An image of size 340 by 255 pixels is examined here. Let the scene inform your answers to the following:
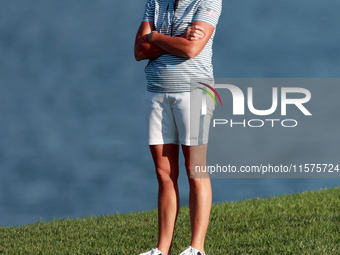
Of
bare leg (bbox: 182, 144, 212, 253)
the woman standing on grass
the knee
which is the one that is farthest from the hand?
the knee

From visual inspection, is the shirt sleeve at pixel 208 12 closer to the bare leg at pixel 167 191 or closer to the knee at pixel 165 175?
the bare leg at pixel 167 191

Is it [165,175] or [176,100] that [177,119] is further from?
[165,175]

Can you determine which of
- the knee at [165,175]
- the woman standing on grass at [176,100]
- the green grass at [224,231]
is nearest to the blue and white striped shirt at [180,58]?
the woman standing on grass at [176,100]

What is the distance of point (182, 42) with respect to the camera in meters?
3.13

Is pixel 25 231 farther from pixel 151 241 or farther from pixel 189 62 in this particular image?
pixel 189 62

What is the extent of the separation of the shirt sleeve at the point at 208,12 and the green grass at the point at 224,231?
190 cm

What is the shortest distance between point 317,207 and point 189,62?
350cm

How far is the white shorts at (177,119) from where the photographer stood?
3.18 m

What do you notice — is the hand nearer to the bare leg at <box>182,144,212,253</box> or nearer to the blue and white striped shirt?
the blue and white striped shirt

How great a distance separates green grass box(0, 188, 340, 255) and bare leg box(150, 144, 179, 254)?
2.05 ft

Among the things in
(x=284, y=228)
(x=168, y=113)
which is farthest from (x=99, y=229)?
(x=168, y=113)

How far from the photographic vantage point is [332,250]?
3656mm

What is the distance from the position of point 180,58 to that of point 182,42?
13cm

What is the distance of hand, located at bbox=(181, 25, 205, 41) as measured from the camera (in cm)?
316
